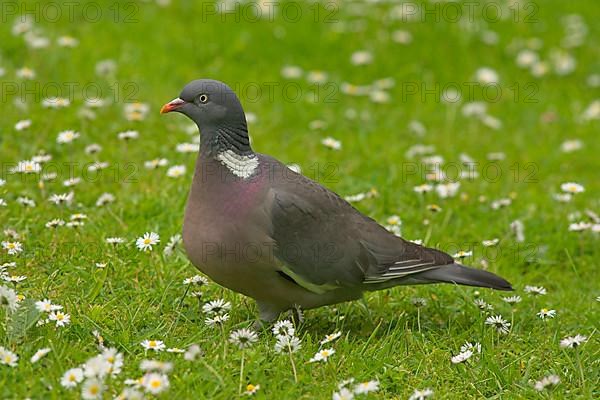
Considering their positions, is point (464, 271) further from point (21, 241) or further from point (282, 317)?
point (21, 241)

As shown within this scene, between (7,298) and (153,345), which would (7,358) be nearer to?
(7,298)

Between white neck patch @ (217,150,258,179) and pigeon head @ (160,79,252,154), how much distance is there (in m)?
0.03

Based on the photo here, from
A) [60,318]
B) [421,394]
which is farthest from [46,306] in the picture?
[421,394]

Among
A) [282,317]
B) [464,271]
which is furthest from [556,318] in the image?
[282,317]

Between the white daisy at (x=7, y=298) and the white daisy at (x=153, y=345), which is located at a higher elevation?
the white daisy at (x=7, y=298)

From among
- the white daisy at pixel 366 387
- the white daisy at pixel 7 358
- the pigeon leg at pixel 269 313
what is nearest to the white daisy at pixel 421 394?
the white daisy at pixel 366 387

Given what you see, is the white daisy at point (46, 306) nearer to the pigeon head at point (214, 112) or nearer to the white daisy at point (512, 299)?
the pigeon head at point (214, 112)

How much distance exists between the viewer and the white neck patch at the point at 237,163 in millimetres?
4148

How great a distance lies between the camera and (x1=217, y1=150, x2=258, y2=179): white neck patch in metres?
4.15

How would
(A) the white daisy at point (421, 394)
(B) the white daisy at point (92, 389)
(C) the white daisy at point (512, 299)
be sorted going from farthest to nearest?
(C) the white daisy at point (512, 299) → (A) the white daisy at point (421, 394) → (B) the white daisy at point (92, 389)

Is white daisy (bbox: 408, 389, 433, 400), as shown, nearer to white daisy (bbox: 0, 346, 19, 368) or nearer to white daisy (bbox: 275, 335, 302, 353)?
white daisy (bbox: 275, 335, 302, 353)

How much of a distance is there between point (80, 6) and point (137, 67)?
1.17 m

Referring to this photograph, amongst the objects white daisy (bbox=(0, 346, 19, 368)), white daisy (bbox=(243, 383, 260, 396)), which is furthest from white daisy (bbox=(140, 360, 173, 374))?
white daisy (bbox=(0, 346, 19, 368))

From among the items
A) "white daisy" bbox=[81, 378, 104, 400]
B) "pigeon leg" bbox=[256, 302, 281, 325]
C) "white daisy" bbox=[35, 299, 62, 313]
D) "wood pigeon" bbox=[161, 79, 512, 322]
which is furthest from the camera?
"pigeon leg" bbox=[256, 302, 281, 325]
